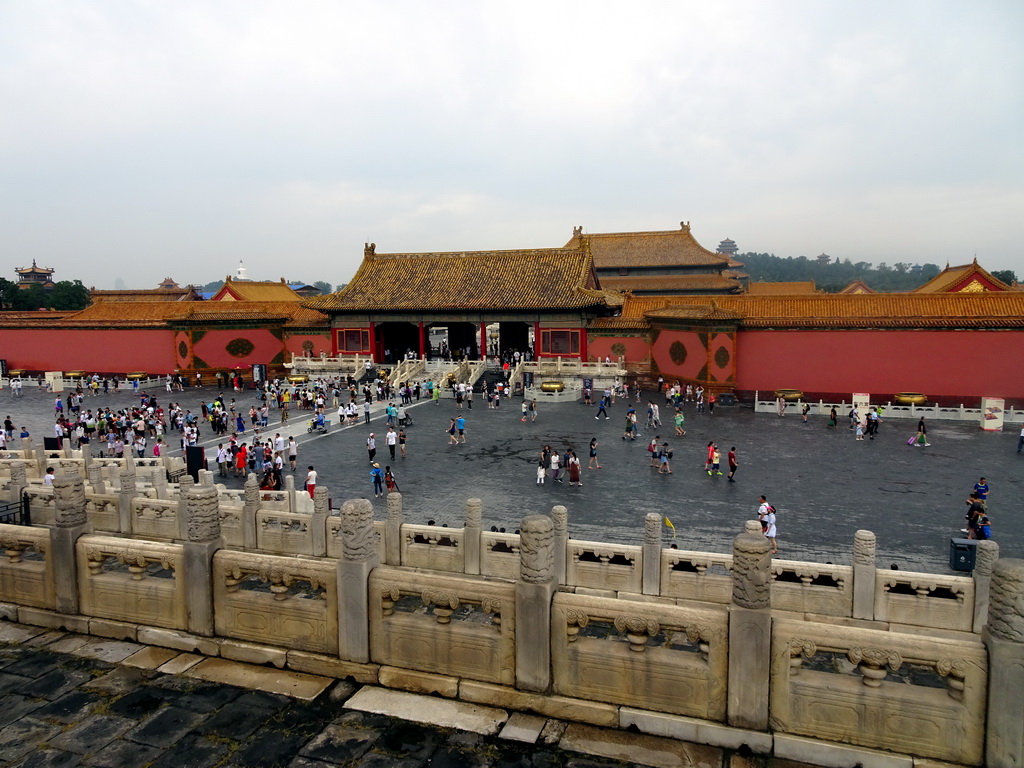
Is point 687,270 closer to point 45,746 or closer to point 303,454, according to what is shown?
point 303,454

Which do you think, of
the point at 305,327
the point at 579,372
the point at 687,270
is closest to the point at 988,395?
the point at 579,372

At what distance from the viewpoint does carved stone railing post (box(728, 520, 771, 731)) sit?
16.9 feet

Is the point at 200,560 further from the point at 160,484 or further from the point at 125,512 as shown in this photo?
the point at 160,484

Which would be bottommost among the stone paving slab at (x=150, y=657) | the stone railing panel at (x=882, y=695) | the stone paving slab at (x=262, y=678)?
the stone paving slab at (x=262, y=678)

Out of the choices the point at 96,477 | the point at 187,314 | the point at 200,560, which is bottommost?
the point at 96,477

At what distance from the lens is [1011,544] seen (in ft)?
47.3

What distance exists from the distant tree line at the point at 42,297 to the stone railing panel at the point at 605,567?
75274 millimetres

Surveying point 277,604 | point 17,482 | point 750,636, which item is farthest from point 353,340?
point 750,636

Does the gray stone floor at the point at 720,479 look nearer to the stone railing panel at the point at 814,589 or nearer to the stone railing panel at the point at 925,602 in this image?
the stone railing panel at the point at 814,589

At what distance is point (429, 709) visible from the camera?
18.8ft

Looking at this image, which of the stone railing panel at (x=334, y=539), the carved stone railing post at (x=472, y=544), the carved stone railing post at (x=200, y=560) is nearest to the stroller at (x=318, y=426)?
the stone railing panel at (x=334, y=539)

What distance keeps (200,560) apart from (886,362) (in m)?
33.8

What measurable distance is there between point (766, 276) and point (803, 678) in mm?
172502

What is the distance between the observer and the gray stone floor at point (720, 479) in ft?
50.5
